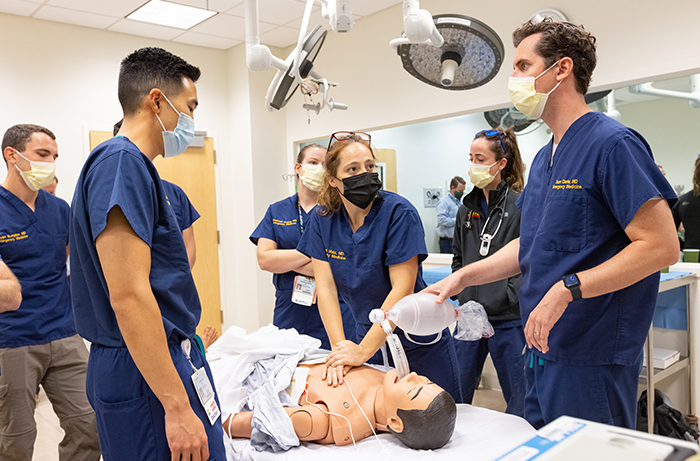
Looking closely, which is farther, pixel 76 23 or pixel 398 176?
pixel 398 176

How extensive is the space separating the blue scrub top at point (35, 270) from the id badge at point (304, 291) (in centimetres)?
105

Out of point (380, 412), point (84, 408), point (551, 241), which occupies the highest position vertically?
point (551, 241)

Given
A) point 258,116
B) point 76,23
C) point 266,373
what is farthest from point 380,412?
point 76,23

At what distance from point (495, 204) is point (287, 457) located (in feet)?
4.93

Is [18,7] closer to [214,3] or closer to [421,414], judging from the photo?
[214,3]

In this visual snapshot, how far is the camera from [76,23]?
13.7 feet

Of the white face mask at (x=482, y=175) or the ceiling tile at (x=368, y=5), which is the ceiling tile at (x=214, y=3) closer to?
the ceiling tile at (x=368, y=5)

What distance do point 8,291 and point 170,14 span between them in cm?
296

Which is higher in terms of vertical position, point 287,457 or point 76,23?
point 76,23

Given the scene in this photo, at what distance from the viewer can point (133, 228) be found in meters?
1.10

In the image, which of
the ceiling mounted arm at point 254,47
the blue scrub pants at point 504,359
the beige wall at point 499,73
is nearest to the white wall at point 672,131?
the beige wall at point 499,73

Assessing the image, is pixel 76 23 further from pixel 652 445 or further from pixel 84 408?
pixel 652 445

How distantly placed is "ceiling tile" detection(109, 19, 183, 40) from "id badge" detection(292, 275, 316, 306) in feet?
9.82

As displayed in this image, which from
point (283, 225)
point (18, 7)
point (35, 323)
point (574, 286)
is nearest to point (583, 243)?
point (574, 286)
